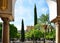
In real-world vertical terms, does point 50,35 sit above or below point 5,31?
below

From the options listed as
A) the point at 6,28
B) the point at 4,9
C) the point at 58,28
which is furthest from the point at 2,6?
the point at 58,28

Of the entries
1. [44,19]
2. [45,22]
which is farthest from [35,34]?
[44,19]

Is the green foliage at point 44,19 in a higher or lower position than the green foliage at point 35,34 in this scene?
higher

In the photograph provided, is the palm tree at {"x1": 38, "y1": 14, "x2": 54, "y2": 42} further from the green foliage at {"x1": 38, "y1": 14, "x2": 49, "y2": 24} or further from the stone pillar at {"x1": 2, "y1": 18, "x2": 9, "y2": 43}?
the stone pillar at {"x1": 2, "y1": 18, "x2": 9, "y2": 43}

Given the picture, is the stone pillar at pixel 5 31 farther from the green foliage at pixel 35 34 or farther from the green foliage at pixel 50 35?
the green foliage at pixel 35 34

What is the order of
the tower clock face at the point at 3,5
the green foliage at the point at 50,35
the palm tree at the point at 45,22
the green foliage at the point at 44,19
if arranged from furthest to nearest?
the green foliage at the point at 44,19
the palm tree at the point at 45,22
the green foliage at the point at 50,35
the tower clock face at the point at 3,5

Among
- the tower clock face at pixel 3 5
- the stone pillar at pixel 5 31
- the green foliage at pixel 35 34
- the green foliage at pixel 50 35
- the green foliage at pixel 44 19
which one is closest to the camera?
the tower clock face at pixel 3 5

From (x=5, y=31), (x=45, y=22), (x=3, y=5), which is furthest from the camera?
(x=45, y=22)

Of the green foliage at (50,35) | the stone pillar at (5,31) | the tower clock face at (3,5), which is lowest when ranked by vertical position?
the green foliage at (50,35)

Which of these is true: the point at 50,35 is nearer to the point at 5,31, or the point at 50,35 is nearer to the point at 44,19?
the point at 44,19

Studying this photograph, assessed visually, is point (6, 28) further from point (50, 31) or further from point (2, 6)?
point (50, 31)

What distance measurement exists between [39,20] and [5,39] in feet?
74.8

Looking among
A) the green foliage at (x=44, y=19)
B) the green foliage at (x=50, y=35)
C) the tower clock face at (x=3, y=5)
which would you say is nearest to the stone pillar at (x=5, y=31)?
the tower clock face at (x=3, y=5)

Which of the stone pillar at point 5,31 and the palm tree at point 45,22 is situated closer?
the stone pillar at point 5,31
